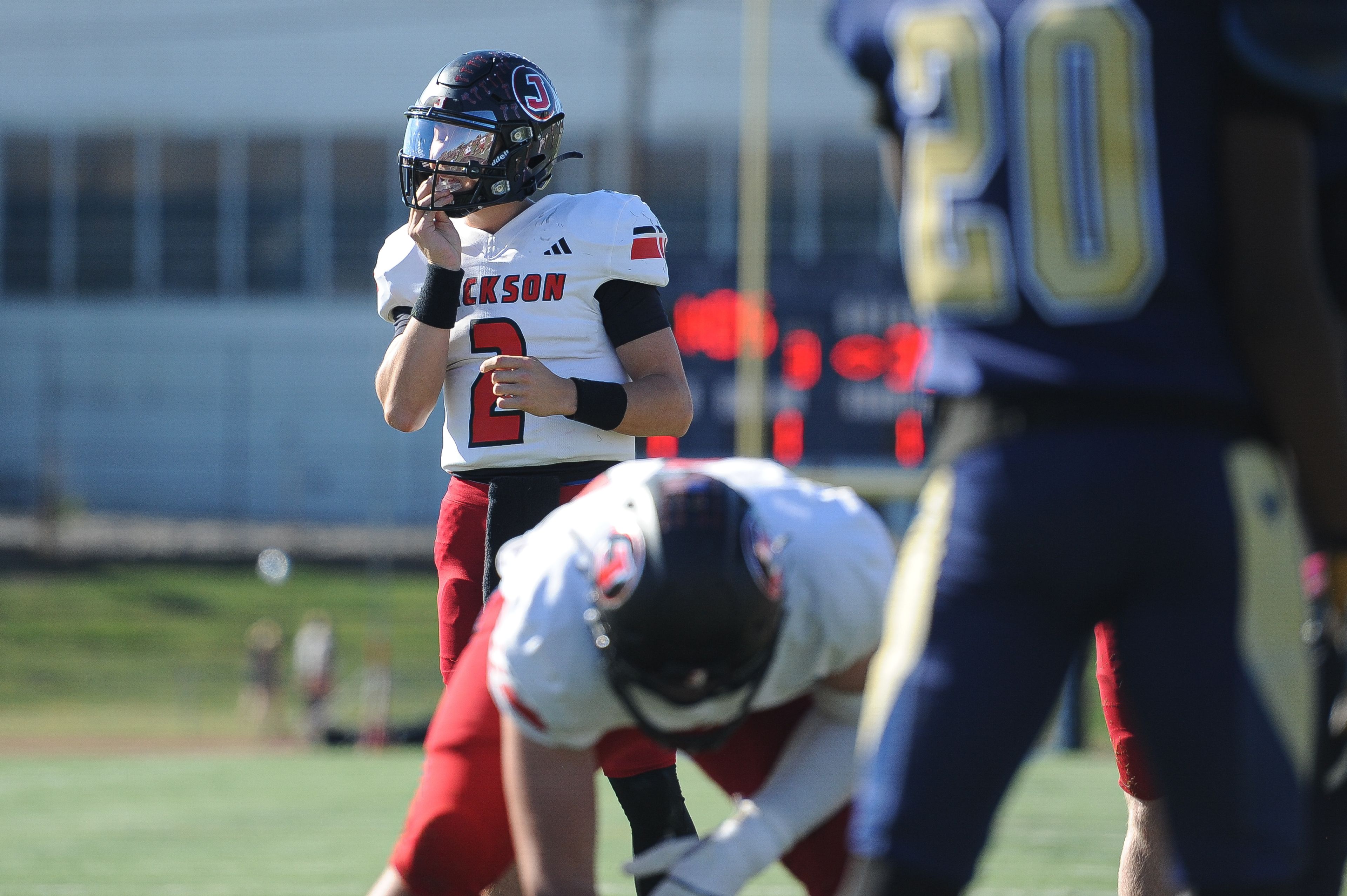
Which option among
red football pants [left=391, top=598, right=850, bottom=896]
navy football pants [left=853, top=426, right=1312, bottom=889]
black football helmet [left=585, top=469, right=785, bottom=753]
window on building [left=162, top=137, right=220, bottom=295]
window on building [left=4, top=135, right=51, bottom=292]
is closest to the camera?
navy football pants [left=853, top=426, right=1312, bottom=889]

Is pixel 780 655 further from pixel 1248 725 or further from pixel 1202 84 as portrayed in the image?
pixel 1202 84

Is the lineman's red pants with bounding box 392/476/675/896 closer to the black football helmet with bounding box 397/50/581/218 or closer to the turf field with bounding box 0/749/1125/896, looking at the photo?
the black football helmet with bounding box 397/50/581/218

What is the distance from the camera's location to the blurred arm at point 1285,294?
6.31 feet

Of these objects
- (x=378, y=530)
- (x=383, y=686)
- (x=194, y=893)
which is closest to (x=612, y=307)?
(x=194, y=893)

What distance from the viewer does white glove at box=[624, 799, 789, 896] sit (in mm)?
2340

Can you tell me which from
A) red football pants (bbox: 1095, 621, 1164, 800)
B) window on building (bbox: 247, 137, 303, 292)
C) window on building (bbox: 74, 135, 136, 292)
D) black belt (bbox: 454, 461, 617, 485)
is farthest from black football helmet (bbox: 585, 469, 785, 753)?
window on building (bbox: 74, 135, 136, 292)

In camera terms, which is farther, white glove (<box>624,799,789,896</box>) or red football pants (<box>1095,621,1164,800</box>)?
red football pants (<box>1095,621,1164,800</box>)

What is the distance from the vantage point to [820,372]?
12.8m

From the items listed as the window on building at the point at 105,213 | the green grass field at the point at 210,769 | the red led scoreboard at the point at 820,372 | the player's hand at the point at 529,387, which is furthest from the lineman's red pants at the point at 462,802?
the window on building at the point at 105,213

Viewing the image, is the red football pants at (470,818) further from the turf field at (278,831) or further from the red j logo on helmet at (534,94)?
the turf field at (278,831)

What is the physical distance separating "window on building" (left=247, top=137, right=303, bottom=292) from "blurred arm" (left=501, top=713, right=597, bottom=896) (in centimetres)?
2929

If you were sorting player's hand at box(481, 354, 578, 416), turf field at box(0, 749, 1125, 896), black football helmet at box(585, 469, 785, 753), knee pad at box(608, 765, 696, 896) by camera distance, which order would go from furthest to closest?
turf field at box(0, 749, 1125, 896) → player's hand at box(481, 354, 578, 416) → knee pad at box(608, 765, 696, 896) → black football helmet at box(585, 469, 785, 753)

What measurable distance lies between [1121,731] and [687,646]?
1.18 metres

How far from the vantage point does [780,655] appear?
7.63 ft
